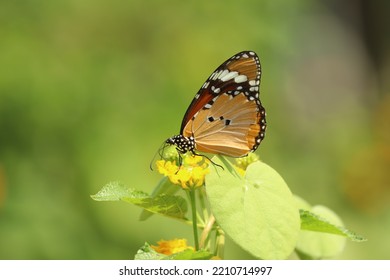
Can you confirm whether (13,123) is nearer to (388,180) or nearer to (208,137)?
(208,137)

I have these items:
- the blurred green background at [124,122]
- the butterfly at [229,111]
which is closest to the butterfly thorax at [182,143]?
the butterfly at [229,111]

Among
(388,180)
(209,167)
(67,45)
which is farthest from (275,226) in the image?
(388,180)

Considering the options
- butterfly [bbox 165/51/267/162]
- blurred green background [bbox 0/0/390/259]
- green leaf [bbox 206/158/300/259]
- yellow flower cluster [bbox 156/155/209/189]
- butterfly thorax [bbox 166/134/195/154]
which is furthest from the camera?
blurred green background [bbox 0/0/390/259]

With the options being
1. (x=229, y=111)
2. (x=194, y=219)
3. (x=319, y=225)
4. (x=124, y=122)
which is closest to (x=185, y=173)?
(x=194, y=219)

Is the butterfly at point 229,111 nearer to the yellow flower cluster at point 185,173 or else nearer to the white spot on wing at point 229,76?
the white spot on wing at point 229,76

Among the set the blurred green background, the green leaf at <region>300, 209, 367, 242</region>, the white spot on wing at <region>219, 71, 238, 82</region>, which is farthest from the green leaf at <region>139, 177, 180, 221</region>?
the blurred green background

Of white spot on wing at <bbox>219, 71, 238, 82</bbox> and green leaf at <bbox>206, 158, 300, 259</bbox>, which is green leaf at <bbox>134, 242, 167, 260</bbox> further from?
white spot on wing at <bbox>219, 71, 238, 82</bbox>

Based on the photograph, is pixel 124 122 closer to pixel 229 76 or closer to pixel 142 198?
pixel 229 76
